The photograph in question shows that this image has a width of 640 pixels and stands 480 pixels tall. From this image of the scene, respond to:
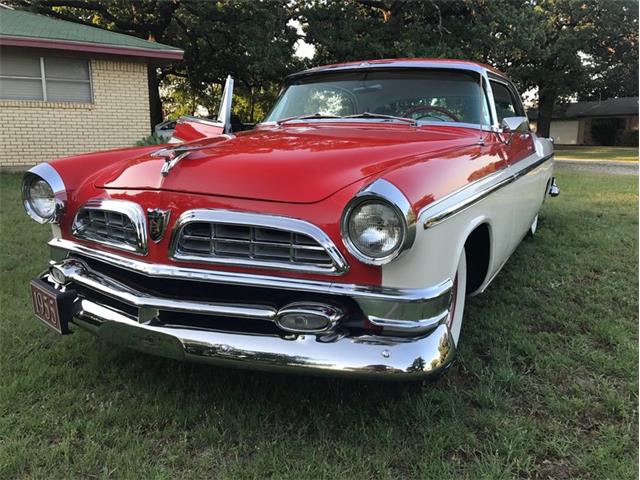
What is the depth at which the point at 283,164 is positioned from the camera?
2.18 metres

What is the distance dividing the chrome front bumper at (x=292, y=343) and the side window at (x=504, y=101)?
2357 millimetres

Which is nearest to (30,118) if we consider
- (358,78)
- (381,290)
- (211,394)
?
(358,78)

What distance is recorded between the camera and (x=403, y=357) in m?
1.87

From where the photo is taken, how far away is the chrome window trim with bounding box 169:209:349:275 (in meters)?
1.90

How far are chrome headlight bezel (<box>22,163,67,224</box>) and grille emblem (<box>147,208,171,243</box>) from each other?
2.31 feet

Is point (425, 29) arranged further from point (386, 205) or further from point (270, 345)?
point (270, 345)

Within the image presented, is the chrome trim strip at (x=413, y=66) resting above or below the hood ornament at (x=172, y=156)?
above

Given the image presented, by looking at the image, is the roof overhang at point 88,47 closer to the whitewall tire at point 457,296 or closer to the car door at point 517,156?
the car door at point 517,156

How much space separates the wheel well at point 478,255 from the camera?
277 cm

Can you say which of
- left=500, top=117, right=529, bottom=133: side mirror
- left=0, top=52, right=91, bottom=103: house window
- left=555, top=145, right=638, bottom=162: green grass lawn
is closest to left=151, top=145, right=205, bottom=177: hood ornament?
left=500, top=117, right=529, bottom=133: side mirror

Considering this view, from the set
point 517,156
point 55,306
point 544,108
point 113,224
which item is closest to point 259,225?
point 113,224

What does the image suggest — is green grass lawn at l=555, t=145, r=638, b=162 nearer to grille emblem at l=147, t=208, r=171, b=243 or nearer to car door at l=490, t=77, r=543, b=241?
car door at l=490, t=77, r=543, b=241

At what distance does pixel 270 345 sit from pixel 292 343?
0.27 ft

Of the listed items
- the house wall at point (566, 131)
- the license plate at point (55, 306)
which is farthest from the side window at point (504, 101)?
the house wall at point (566, 131)
